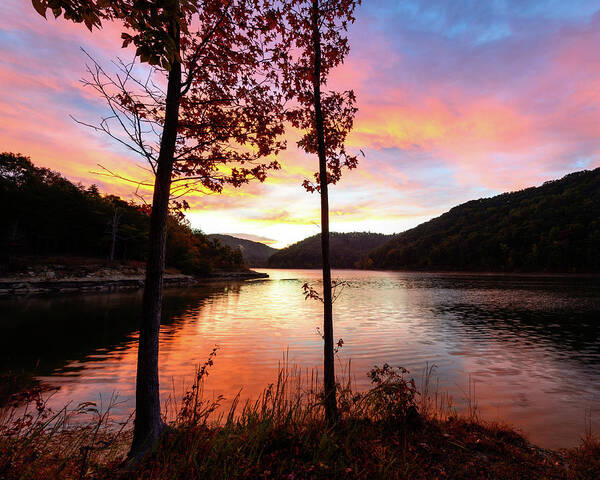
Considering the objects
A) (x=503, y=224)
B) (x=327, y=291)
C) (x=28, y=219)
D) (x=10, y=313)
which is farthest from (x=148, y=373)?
(x=503, y=224)

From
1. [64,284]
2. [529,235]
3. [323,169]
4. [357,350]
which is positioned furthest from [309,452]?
[529,235]

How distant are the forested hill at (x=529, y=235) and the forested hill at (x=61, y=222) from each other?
13549cm

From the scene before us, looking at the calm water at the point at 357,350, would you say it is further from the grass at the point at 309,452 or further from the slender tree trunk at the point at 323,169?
the slender tree trunk at the point at 323,169

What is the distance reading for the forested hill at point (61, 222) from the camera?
2662 inches

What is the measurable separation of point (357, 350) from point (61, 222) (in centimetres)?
8745

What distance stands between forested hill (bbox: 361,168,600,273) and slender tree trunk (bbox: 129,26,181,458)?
151 metres

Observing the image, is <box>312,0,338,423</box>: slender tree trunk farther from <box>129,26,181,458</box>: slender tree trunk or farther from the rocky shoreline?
the rocky shoreline

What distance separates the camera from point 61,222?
76.4 m

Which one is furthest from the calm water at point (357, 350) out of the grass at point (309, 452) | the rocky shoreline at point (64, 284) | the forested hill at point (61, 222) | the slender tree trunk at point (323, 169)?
the forested hill at point (61, 222)

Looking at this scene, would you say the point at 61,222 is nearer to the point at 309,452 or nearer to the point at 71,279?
the point at 71,279

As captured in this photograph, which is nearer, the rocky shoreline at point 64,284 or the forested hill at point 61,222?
the rocky shoreline at point 64,284

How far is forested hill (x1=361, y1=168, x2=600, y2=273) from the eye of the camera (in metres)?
119

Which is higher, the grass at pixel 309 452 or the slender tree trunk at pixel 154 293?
the slender tree trunk at pixel 154 293

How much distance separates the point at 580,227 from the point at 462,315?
136 m
